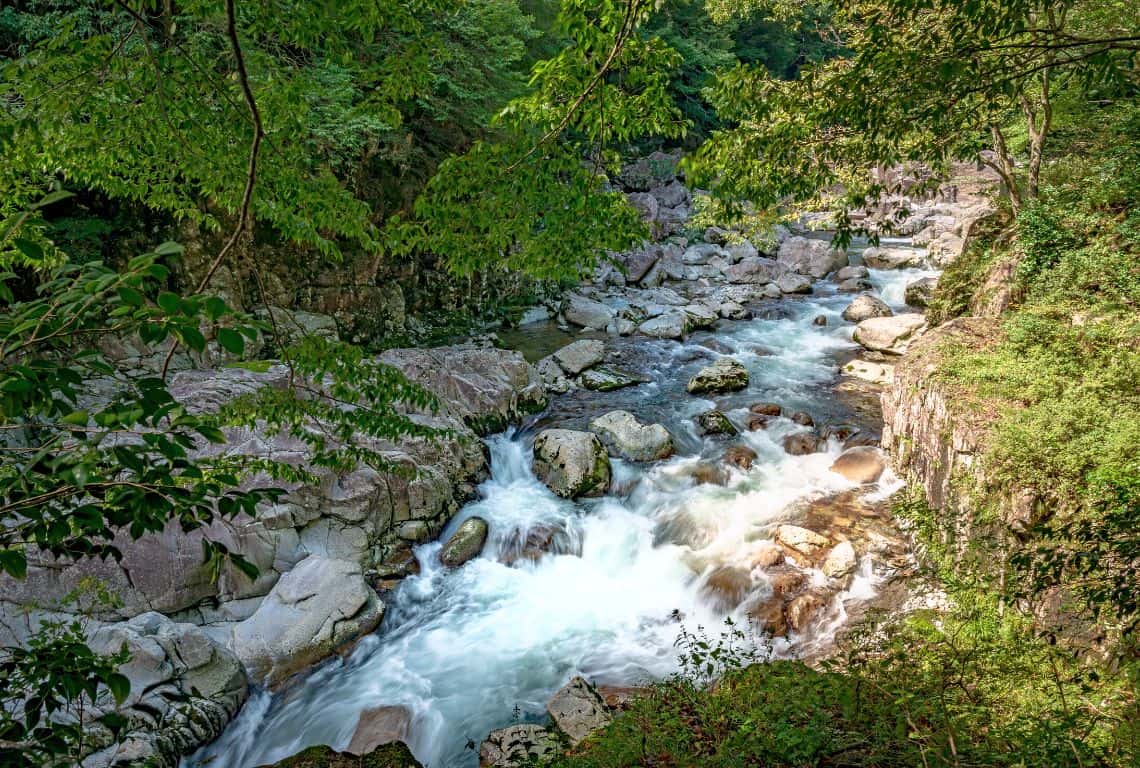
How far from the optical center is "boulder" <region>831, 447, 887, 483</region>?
31.1ft

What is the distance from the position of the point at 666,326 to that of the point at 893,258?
1065cm

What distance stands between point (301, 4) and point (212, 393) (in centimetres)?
729

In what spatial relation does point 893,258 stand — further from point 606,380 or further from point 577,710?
point 577,710

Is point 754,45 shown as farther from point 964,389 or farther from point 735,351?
point 964,389

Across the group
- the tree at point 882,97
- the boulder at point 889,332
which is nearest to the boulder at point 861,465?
the boulder at point 889,332

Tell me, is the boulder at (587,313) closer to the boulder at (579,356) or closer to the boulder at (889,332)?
the boulder at (579,356)

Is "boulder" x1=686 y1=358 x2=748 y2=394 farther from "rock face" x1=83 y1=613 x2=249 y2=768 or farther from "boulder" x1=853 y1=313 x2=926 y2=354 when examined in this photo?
"rock face" x1=83 y1=613 x2=249 y2=768

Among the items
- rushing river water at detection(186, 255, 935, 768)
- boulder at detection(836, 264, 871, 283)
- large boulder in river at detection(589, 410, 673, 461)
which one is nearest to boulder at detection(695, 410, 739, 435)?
rushing river water at detection(186, 255, 935, 768)

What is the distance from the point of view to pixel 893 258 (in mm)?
21531

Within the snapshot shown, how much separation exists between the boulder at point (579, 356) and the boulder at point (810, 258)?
11.3 metres

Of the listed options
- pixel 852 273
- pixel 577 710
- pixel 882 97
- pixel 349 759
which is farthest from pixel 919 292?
pixel 349 759

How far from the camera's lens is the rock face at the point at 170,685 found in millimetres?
5514

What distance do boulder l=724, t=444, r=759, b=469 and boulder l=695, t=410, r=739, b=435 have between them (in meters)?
0.61

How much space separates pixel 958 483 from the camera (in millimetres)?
7020
